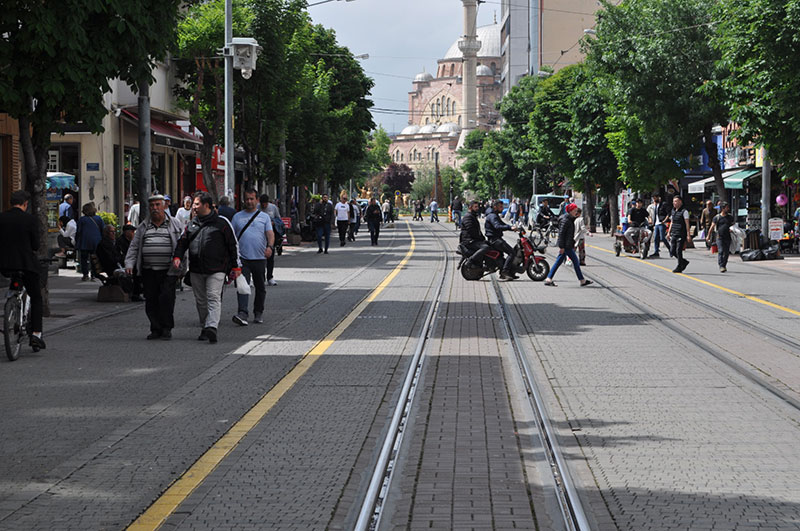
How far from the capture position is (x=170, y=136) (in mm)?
36125

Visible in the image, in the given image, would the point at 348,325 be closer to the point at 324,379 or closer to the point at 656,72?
the point at 324,379

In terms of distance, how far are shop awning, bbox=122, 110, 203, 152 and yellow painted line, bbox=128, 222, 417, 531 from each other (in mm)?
23965

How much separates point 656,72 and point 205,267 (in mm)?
30914

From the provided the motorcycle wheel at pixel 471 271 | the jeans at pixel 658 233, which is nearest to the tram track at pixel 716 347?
the motorcycle wheel at pixel 471 271

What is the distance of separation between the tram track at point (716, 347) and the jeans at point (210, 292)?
5.33 m

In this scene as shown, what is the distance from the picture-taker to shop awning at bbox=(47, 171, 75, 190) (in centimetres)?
3014

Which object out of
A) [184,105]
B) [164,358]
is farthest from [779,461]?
[184,105]

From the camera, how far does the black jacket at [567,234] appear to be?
21500mm

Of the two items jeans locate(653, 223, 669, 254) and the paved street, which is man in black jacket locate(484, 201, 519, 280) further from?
jeans locate(653, 223, 669, 254)

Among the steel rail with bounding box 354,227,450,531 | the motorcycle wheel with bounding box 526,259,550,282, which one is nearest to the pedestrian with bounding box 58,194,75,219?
the motorcycle wheel with bounding box 526,259,550,282

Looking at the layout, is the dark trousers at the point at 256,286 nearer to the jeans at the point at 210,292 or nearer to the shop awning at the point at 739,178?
the jeans at the point at 210,292

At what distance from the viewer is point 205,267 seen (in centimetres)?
1314

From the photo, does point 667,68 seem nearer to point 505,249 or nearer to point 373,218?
point 373,218

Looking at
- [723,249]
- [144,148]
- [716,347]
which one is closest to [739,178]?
[723,249]
